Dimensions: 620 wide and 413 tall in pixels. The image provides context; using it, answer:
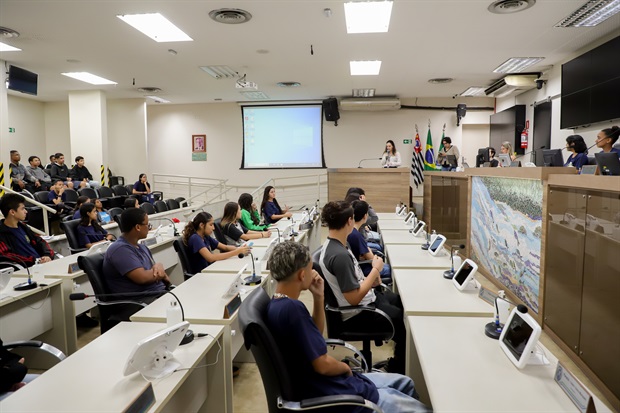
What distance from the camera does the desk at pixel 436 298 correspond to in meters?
2.11

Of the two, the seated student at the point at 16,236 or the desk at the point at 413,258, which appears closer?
the desk at the point at 413,258

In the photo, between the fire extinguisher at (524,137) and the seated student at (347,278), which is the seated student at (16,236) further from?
the fire extinguisher at (524,137)

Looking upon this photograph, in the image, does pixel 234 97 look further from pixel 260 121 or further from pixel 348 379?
pixel 348 379

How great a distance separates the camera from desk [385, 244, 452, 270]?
3186mm

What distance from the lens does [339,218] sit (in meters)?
2.55

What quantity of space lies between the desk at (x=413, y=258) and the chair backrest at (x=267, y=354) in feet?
6.21

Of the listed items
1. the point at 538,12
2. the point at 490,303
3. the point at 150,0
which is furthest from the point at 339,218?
the point at 538,12

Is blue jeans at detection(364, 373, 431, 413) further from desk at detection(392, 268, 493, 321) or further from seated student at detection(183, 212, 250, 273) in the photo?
seated student at detection(183, 212, 250, 273)

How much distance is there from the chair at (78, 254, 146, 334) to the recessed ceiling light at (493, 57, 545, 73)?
22.5ft

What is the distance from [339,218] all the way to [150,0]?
11.6 feet

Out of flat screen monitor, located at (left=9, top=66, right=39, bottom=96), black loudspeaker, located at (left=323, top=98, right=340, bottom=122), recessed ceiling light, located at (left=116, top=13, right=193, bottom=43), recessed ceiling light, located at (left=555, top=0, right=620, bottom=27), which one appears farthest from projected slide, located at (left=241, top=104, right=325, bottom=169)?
recessed ceiling light, located at (left=555, top=0, right=620, bottom=27)

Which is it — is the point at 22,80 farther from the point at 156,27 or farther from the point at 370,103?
the point at 370,103

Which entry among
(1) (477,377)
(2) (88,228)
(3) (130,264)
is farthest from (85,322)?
(1) (477,377)

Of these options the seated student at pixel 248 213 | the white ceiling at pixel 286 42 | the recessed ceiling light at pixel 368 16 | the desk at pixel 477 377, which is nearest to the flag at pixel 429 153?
the white ceiling at pixel 286 42
